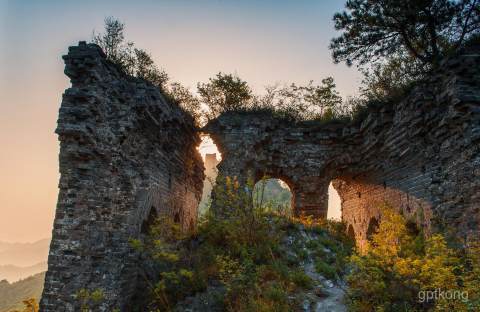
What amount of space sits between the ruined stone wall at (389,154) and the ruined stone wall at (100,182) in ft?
16.2

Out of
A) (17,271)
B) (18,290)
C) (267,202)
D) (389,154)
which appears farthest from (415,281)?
(17,271)

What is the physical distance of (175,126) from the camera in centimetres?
909

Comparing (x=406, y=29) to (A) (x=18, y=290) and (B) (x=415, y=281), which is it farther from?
(A) (x=18, y=290)

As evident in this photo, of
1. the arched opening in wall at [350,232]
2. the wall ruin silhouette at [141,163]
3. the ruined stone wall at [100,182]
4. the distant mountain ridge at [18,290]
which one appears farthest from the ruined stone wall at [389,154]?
the distant mountain ridge at [18,290]

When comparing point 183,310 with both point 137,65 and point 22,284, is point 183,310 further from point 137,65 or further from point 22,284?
point 22,284

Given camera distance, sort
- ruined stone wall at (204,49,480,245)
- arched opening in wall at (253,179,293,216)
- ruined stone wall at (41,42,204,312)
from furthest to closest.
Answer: arched opening in wall at (253,179,293,216) → ruined stone wall at (204,49,480,245) → ruined stone wall at (41,42,204,312)

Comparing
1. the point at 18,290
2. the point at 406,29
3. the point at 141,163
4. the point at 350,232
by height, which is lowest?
the point at 18,290

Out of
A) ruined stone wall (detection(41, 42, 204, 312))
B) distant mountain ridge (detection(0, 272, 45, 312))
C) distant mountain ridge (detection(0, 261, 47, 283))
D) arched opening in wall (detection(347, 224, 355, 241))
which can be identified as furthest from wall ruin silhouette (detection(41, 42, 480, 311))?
distant mountain ridge (detection(0, 261, 47, 283))

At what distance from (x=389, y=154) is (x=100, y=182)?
7647 millimetres

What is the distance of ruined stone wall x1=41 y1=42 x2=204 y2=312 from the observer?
18.1ft

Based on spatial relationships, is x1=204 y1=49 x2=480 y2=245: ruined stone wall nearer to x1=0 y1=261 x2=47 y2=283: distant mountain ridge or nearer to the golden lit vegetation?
the golden lit vegetation

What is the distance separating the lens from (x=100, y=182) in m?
5.99

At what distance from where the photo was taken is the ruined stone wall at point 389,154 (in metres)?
6.27

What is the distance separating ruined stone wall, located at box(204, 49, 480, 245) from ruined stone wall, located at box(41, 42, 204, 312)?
4.95 m
